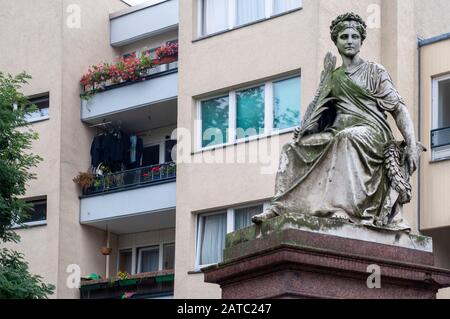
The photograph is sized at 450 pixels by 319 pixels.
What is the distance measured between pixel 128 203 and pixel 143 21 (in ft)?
15.7

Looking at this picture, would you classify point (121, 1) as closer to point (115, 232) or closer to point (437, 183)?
point (115, 232)

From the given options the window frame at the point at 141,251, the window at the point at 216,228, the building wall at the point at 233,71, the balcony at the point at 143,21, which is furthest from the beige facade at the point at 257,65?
the window frame at the point at 141,251

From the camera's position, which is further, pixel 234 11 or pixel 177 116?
pixel 177 116

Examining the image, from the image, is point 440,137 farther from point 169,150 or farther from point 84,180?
point 84,180

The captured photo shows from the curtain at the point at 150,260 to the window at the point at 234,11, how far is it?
6.32 m

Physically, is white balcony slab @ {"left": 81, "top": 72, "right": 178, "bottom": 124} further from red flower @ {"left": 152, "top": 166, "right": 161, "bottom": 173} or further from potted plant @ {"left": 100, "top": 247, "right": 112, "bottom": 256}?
potted plant @ {"left": 100, "top": 247, "right": 112, "bottom": 256}

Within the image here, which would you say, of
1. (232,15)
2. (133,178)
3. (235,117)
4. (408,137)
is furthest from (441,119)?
(408,137)

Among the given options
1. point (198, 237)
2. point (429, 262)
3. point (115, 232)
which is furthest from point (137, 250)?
point (429, 262)

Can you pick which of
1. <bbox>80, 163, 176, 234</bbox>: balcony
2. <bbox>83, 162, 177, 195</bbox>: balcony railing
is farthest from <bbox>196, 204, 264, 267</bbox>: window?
<bbox>83, 162, 177, 195</bbox>: balcony railing

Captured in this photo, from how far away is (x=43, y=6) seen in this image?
36.9 meters

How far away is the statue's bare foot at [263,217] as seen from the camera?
15.3 meters

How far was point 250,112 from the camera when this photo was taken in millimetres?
31297

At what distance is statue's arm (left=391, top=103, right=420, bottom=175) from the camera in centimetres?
1588
